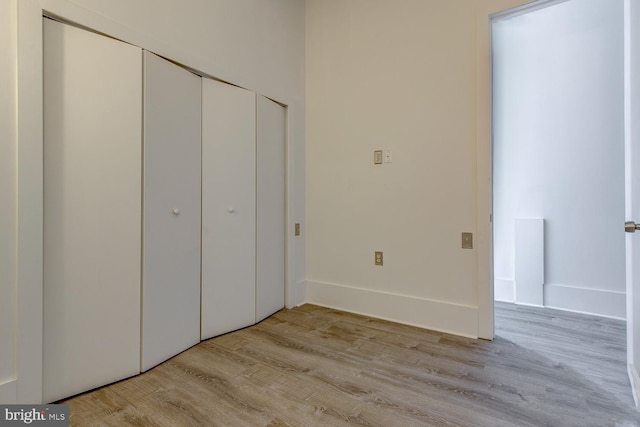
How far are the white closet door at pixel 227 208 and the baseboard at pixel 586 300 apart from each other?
2706mm

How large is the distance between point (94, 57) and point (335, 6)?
211 cm

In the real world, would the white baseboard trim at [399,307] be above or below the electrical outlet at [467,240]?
below

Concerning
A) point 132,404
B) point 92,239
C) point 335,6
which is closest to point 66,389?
point 132,404

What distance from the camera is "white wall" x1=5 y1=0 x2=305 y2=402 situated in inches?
50.9

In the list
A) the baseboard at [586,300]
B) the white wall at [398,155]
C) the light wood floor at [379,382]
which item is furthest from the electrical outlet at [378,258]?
the baseboard at [586,300]

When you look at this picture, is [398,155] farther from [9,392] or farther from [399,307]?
[9,392]

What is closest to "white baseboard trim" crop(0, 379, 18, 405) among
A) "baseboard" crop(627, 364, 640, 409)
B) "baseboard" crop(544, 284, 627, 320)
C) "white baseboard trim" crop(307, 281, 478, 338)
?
"white baseboard trim" crop(307, 281, 478, 338)

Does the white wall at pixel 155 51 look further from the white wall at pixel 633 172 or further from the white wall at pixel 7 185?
the white wall at pixel 633 172

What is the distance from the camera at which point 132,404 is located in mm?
1429

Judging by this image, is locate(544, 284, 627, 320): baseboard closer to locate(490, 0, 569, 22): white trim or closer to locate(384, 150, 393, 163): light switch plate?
locate(384, 150, 393, 163): light switch plate

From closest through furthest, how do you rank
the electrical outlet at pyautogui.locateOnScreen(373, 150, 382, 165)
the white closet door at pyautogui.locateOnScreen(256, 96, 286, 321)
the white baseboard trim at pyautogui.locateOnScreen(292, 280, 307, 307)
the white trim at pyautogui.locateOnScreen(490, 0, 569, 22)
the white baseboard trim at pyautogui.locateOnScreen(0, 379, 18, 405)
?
the white baseboard trim at pyautogui.locateOnScreen(0, 379, 18, 405) → the white trim at pyautogui.locateOnScreen(490, 0, 569, 22) → the white closet door at pyautogui.locateOnScreen(256, 96, 286, 321) → the electrical outlet at pyautogui.locateOnScreen(373, 150, 382, 165) → the white baseboard trim at pyautogui.locateOnScreen(292, 280, 307, 307)

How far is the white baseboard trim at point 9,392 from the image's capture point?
4.09ft

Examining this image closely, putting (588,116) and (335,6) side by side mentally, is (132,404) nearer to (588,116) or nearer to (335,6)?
(335,6)

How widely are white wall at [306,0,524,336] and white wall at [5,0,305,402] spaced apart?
217 mm
